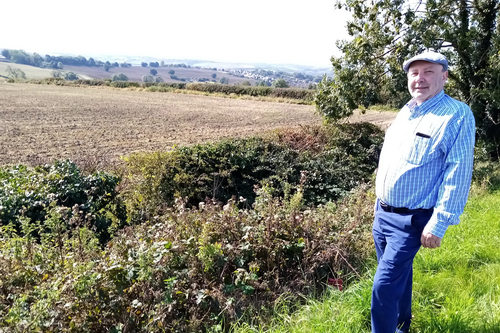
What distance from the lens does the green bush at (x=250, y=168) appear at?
7008 mm

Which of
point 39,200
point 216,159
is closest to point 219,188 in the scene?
point 216,159

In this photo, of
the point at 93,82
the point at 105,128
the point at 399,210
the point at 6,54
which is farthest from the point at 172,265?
the point at 6,54

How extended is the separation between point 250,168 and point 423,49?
586 cm

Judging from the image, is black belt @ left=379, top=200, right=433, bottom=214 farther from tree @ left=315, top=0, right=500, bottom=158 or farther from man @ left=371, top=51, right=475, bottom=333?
tree @ left=315, top=0, right=500, bottom=158

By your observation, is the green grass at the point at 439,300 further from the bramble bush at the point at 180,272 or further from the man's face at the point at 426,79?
the man's face at the point at 426,79

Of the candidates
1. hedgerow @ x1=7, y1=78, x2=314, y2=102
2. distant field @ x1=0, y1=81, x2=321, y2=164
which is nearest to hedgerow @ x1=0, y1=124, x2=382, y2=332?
distant field @ x1=0, y1=81, x2=321, y2=164

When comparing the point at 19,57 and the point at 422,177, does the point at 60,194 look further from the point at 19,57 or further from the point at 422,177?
the point at 19,57

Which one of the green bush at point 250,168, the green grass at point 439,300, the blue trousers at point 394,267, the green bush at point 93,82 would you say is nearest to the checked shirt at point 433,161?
the blue trousers at point 394,267

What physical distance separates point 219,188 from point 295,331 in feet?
18.2

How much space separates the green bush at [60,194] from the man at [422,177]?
458 cm

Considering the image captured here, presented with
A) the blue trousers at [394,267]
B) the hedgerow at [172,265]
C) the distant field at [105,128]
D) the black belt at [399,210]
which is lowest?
the distant field at [105,128]

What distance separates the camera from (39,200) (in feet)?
19.7

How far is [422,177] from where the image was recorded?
2297 mm

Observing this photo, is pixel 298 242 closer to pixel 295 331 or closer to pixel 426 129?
pixel 295 331
